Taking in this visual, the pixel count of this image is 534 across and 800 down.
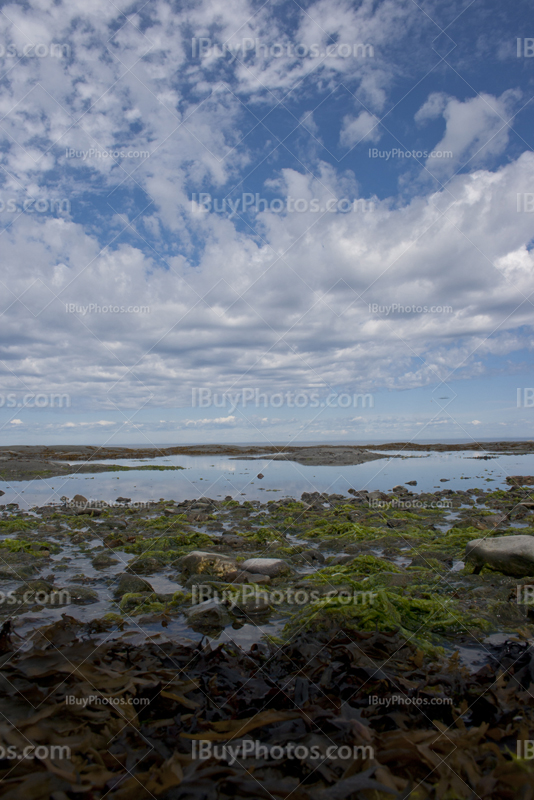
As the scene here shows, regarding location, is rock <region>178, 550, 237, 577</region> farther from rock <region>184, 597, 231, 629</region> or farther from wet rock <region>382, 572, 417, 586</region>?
wet rock <region>382, 572, 417, 586</region>

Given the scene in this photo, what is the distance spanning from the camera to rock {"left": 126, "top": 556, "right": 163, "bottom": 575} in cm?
713

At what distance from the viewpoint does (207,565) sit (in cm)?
662

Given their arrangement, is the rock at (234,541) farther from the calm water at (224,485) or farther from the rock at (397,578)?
the calm water at (224,485)

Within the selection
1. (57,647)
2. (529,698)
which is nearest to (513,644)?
(529,698)

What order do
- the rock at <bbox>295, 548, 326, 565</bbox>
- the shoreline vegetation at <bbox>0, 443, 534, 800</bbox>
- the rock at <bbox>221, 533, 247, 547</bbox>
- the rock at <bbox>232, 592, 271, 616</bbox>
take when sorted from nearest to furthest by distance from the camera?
1. the shoreline vegetation at <bbox>0, 443, 534, 800</bbox>
2. the rock at <bbox>232, 592, 271, 616</bbox>
3. the rock at <bbox>295, 548, 326, 565</bbox>
4. the rock at <bbox>221, 533, 247, 547</bbox>

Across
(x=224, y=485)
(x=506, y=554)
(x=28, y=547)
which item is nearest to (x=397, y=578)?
(x=506, y=554)

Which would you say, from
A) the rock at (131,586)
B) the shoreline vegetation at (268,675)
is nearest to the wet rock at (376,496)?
the shoreline vegetation at (268,675)

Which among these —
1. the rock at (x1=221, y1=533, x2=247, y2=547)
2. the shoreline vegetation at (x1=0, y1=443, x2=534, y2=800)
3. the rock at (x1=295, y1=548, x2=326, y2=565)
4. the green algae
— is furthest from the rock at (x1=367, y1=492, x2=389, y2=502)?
the green algae

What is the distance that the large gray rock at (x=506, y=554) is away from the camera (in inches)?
242

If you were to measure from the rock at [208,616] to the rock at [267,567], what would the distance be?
1.38m

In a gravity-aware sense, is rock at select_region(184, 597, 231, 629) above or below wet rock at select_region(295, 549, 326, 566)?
above

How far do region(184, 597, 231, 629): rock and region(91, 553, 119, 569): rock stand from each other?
2.79 metres

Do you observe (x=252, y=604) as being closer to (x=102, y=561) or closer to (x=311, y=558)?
(x=311, y=558)

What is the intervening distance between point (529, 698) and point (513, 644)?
3.42 ft
